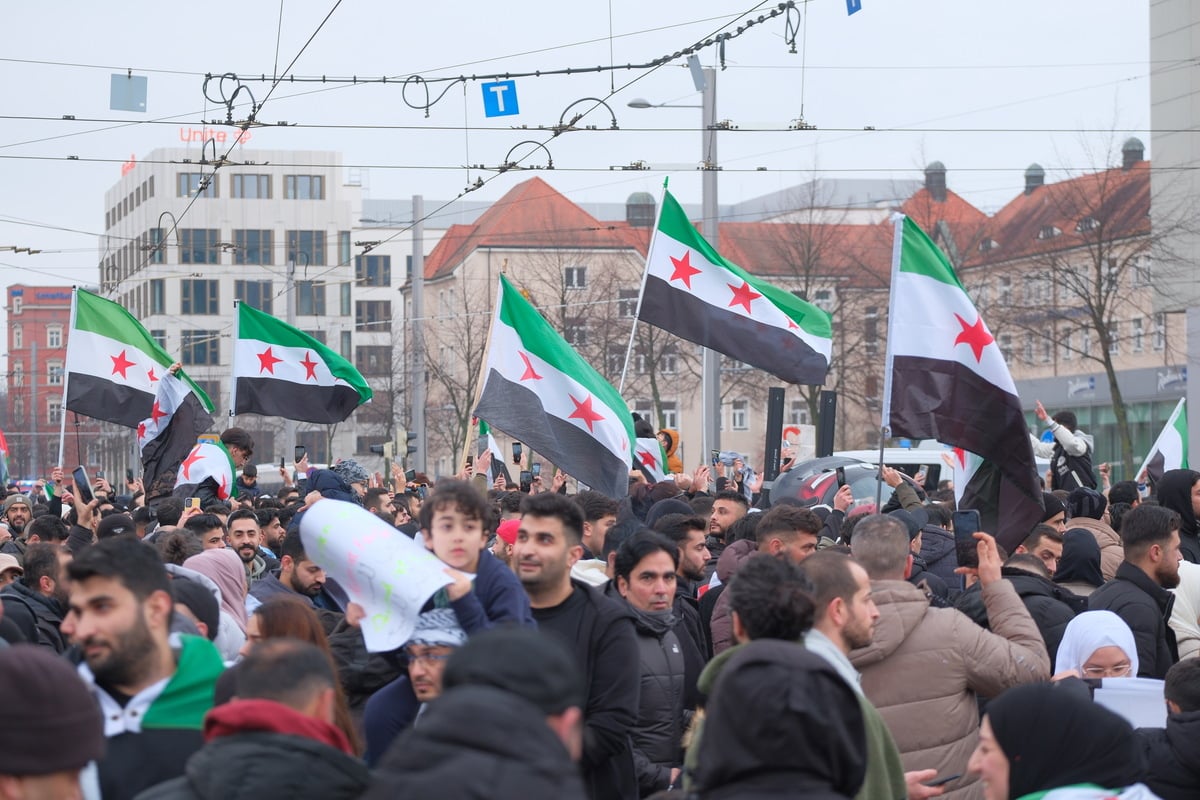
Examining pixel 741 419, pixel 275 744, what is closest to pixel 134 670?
pixel 275 744

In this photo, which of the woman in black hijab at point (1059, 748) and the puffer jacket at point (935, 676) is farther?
the puffer jacket at point (935, 676)

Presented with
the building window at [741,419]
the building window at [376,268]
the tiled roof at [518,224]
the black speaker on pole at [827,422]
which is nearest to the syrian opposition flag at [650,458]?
the black speaker on pole at [827,422]

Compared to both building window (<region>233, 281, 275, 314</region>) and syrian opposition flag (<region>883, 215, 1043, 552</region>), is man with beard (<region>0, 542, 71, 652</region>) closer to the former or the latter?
syrian opposition flag (<region>883, 215, 1043, 552</region>)

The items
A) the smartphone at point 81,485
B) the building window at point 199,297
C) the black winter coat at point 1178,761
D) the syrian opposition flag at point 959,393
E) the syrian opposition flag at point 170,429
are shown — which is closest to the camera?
the black winter coat at point 1178,761

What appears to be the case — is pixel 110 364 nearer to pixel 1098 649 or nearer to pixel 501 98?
pixel 501 98

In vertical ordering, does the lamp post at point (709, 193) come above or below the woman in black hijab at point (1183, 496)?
above

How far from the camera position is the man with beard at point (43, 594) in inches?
308

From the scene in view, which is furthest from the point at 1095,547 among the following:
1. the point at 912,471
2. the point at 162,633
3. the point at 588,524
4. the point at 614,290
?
the point at 614,290

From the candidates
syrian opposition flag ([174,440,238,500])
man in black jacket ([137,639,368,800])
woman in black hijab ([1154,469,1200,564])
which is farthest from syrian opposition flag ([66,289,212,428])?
man in black jacket ([137,639,368,800])

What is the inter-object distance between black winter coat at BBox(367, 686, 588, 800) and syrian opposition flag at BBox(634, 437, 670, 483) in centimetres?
1263

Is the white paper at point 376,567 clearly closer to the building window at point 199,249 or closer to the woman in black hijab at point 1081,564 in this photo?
the woman in black hijab at point 1081,564

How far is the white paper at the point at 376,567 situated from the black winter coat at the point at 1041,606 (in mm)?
3030

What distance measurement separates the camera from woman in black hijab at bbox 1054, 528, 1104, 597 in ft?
27.3

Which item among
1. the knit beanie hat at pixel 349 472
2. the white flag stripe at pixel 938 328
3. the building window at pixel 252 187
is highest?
the building window at pixel 252 187
